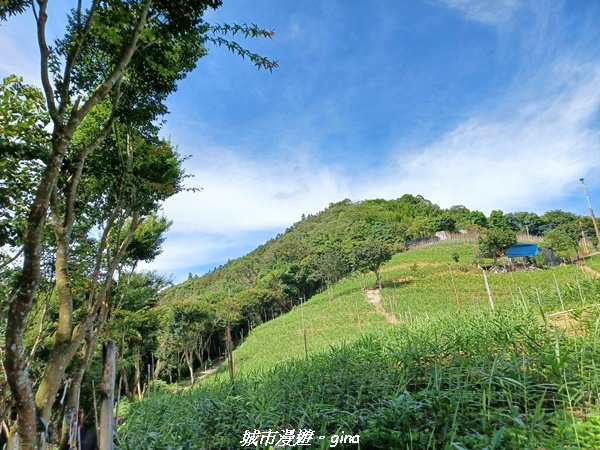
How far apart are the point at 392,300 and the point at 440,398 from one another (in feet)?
73.7

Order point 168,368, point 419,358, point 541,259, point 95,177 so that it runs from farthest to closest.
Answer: point 541,259 → point 168,368 → point 95,177 → point 419,358

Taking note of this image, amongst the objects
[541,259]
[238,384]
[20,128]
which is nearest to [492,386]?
[238,384]

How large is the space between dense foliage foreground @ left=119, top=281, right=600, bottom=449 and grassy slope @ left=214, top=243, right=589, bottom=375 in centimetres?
1221

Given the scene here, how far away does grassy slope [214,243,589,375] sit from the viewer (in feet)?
62.3

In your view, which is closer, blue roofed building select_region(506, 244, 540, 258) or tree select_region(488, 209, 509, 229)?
blue roofed building select_region(506, 244, 540, 258)

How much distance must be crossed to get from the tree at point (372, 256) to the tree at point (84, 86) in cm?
2590

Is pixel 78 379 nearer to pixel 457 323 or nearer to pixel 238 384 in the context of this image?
pixel 238 384

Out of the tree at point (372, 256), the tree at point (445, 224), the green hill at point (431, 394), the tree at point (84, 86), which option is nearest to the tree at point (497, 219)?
the tree at point (445, 224)

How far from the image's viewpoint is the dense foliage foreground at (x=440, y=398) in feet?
7.30

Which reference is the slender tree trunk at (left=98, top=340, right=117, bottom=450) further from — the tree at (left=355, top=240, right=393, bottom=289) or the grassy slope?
the tree at (left=355, top=240, right=393, bottom=289)

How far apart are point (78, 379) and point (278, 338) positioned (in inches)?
844

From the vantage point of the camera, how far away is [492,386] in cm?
280

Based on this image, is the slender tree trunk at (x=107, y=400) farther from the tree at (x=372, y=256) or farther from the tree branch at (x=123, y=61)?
the tree at (x=372, y=256)

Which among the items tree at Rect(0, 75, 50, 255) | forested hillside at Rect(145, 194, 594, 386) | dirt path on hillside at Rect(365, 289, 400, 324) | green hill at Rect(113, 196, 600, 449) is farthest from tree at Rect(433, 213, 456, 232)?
tree at Rect(0, 75, 50, 255)
